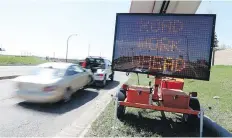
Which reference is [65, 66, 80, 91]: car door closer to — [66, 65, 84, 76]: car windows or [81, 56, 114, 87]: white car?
[66, 65, 84, 76]: car windows

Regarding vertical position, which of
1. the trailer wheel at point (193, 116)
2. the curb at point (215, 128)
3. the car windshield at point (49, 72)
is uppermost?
the car windshield at point (49, 72)

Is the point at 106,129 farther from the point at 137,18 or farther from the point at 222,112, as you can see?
the point at 222,112

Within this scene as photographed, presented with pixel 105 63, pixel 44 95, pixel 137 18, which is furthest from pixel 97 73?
pixel 137 18

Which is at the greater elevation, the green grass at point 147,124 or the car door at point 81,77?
the car door at point 81,77

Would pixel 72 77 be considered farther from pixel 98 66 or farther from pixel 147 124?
pixel 98 66

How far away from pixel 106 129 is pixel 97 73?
9.04 m

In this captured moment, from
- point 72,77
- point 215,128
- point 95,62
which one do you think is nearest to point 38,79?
point 72,77

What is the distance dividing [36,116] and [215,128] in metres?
4.75

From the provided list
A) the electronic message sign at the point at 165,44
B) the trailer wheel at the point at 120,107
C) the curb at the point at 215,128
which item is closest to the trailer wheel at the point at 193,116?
the curb at the point at 215,128

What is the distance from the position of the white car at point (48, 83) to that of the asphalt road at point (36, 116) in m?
0.32

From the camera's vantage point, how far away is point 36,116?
707cm

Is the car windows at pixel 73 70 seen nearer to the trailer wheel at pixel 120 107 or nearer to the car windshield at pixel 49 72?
the car windshield at pixel 49 72

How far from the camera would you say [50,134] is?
5574 mm

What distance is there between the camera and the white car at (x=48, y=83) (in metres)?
8.21
